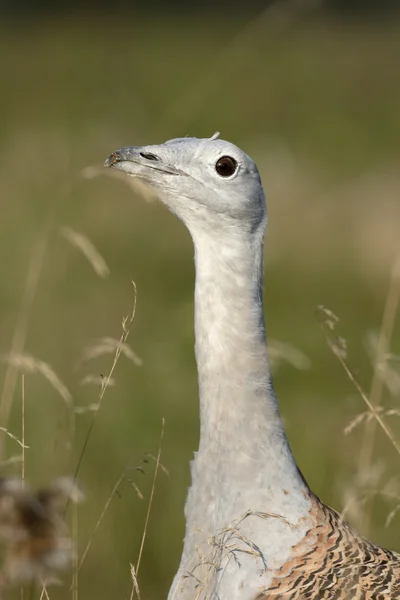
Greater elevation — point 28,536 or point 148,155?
point 148,155

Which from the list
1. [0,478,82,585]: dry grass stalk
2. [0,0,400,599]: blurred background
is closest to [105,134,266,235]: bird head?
[0,0,400,599]: blurred background

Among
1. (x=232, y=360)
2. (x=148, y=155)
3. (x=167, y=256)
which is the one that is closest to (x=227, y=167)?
(x=148, y=155)

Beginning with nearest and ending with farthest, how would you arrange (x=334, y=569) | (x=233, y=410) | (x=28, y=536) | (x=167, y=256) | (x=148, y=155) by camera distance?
(x=28, y=536) → (x=334, y=569) → (x=233, y=410) → (x=148, y=155) → (x=167, y=256)

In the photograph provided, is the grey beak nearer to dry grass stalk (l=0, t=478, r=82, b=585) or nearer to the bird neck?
the bird neck

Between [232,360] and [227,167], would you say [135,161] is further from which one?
[232,360]

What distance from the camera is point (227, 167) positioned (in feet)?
11.0

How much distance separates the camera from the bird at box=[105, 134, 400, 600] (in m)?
3.21

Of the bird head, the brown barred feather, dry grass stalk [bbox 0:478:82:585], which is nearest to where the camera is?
dry grass stalk [bbox 0:478:82:585]

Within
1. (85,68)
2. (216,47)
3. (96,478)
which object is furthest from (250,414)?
(216,47)

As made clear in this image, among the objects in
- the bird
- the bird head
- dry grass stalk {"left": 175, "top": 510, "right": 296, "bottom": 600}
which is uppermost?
the bird head

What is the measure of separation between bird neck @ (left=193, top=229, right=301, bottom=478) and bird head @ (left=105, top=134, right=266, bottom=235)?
5cm

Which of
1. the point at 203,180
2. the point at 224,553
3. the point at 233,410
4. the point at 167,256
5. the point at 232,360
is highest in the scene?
the point at 203,180

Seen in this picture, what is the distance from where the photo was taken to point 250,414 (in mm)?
3297

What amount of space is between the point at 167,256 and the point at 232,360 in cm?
772
